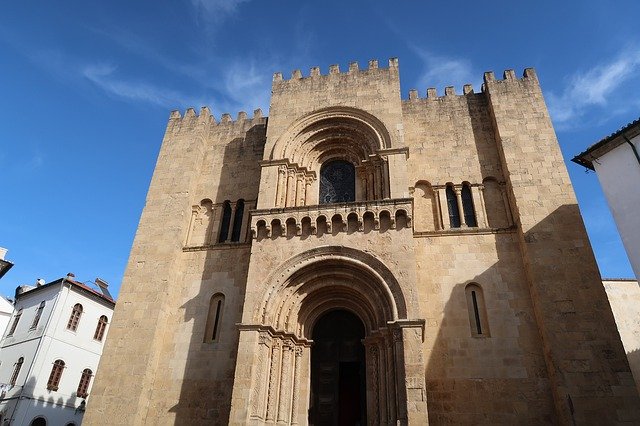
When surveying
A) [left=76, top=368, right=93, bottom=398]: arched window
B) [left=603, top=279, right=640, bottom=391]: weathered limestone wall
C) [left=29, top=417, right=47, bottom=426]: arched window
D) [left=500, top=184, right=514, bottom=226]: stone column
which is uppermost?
[left=500, top=184, right=514, bottom=226]: stone column

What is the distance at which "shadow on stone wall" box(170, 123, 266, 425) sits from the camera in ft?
40.2

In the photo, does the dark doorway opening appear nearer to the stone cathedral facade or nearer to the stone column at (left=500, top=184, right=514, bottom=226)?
the stone cathedral facade

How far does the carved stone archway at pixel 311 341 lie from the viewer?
10570 millimetres

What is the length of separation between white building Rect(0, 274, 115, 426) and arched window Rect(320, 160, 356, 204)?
18.4 metres

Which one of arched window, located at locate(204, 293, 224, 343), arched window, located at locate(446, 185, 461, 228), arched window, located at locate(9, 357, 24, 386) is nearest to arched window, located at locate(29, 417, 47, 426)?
arched window, located at locate(9, 357, 24, 386)

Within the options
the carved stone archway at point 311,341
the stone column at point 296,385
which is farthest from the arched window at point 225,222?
the stone column at point 296,385

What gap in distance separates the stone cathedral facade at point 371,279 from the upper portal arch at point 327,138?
7 cm

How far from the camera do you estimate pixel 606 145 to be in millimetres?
11969

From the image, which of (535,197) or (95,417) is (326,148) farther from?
(95,417)

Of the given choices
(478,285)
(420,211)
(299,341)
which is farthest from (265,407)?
(420,211)

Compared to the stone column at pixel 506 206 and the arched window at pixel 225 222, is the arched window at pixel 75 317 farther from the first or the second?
the stone column at pixel 506 206

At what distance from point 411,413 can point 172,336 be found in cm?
762

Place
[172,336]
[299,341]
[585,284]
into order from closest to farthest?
[585,284]
[299,341]
[172,336]

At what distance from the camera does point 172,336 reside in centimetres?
1348
